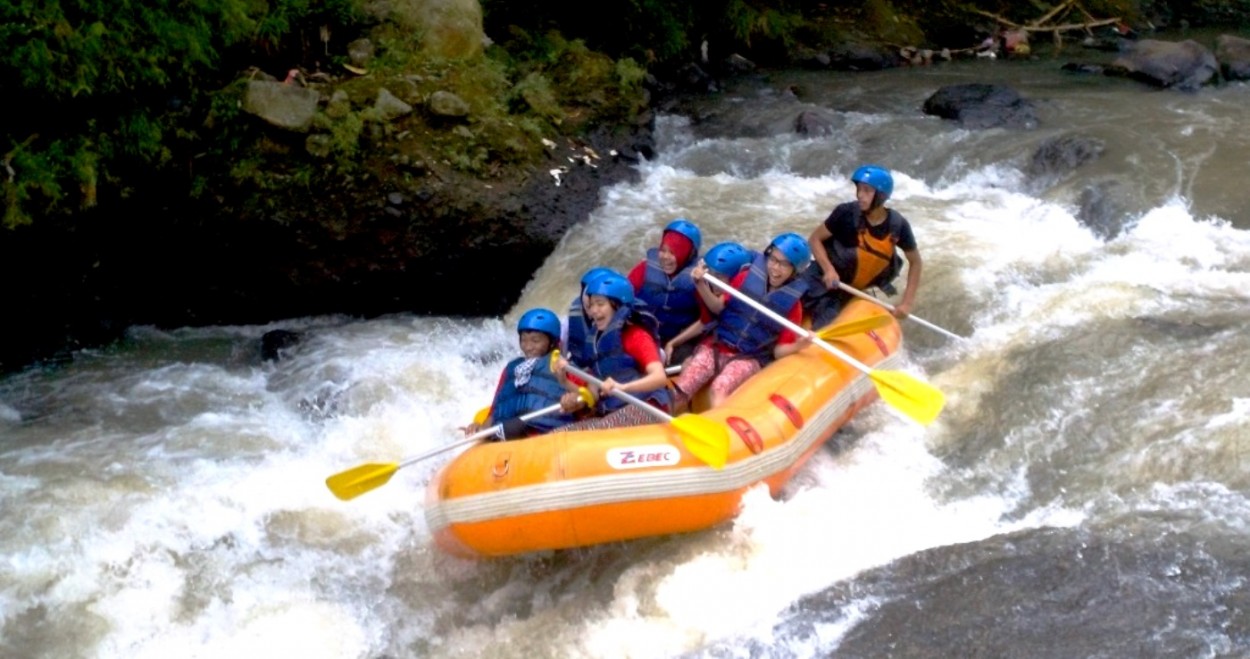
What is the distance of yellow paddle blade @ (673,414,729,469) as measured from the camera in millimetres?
4543

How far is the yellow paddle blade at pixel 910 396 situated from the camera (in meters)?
4.99

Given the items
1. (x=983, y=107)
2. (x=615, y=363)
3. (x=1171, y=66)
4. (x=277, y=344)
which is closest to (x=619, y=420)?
A: (x=615, y=363)

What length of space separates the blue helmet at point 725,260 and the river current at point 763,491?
36.5 inches

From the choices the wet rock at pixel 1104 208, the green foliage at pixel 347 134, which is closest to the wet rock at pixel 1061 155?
the wet rock at pixel 1104 208

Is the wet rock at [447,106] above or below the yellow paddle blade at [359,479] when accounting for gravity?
above

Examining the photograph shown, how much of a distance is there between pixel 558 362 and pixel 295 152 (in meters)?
3.38

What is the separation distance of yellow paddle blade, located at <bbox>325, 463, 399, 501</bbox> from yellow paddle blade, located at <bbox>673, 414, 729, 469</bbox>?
1.15m

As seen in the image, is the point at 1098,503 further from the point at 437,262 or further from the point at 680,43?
the point at 680,43

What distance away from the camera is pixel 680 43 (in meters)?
11.1

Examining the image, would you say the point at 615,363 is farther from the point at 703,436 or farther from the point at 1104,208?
the point at 1104,208

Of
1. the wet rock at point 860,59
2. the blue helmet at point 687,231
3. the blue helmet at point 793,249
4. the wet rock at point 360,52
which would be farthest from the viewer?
the wet rock at point 860,59

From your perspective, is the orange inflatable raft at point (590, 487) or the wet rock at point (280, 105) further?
the wet rock at point (280, 105)

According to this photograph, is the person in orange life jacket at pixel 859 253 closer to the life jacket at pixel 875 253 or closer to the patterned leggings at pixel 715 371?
the life jacket at pixel 875 253

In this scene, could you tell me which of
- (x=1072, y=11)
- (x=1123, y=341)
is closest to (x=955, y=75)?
(x=1072, y=11)
